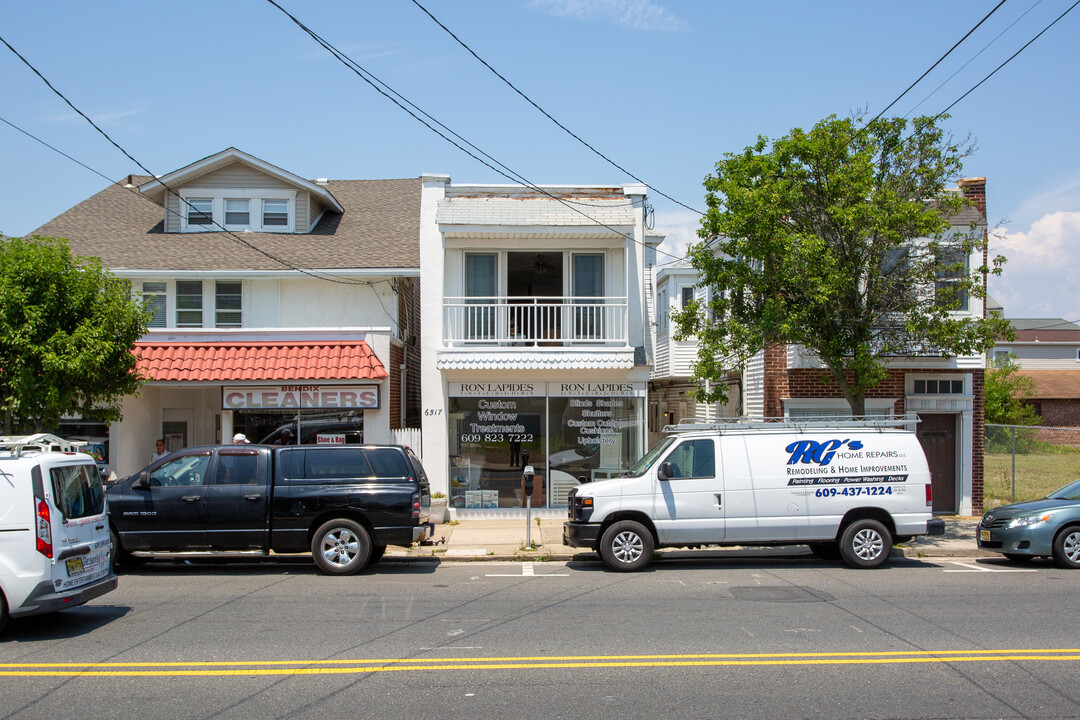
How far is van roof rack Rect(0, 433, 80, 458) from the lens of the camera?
7.84 m

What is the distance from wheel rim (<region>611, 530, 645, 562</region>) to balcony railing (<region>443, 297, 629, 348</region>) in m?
5.78

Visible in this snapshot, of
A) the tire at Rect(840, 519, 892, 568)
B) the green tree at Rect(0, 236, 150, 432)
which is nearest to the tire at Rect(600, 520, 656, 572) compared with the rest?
the tire at Rect(840, 519, 892, 568)

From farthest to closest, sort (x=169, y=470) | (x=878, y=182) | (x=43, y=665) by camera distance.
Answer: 1. (x=878, y=182)
2. (x=169, y=470)
3. (x=43, y=665)

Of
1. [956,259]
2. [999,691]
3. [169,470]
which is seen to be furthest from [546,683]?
[956,259]

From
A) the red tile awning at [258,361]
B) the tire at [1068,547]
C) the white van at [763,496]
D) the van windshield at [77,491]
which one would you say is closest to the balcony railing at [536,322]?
the red tile awning at [258,361]

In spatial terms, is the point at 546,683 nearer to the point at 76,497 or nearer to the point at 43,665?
the point at 43,665

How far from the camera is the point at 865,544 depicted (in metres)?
12.0

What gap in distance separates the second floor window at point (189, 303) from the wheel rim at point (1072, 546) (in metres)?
16.4

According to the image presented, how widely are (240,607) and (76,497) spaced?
2142 mm

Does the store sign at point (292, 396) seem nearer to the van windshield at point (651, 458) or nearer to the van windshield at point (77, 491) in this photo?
the van windshield at point (651, 458)

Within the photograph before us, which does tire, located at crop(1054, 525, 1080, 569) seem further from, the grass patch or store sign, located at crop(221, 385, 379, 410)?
store sign, located at crop(221, 385, 379, 410)

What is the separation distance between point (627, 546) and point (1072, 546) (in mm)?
6392

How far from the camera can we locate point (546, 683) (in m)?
6.36

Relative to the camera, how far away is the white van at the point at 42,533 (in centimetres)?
750
